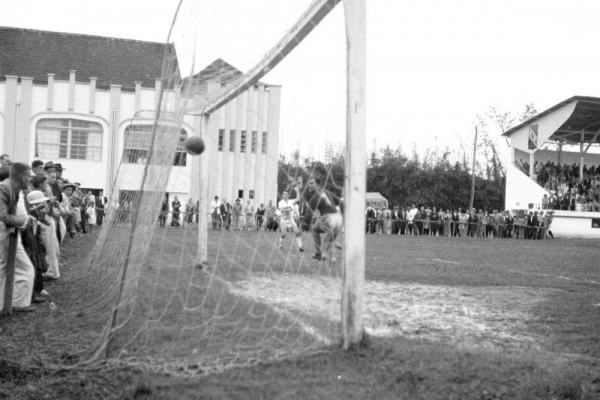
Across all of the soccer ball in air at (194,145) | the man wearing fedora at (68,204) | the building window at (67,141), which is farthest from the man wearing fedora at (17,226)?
the building window at (67,141)

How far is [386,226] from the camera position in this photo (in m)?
36.2

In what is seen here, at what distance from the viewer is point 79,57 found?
44.3 metres

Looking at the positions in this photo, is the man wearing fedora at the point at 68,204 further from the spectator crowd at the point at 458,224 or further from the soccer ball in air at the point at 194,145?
the spectator crowd at the point at 458,224

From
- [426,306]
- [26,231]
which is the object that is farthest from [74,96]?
[426,306]

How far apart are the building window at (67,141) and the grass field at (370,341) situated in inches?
1216

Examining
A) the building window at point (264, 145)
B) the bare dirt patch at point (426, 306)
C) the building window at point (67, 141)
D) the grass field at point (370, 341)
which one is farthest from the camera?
the building window at point (67, 141)

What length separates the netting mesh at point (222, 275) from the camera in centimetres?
536

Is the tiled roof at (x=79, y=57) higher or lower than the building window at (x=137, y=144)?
higher

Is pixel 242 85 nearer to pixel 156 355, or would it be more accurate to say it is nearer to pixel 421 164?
pixel 156 355

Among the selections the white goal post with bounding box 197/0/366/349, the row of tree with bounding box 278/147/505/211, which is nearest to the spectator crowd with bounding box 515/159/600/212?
the row of tree with bounding box 278/147/505/211

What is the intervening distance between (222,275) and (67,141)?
32.6 meters

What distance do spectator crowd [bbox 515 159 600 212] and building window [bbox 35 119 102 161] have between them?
90.1 feet

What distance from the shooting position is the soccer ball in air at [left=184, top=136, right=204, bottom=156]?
7508 millimetres

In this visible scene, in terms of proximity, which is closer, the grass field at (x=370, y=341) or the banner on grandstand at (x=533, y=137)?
the grass field at (x=370, y=341)
